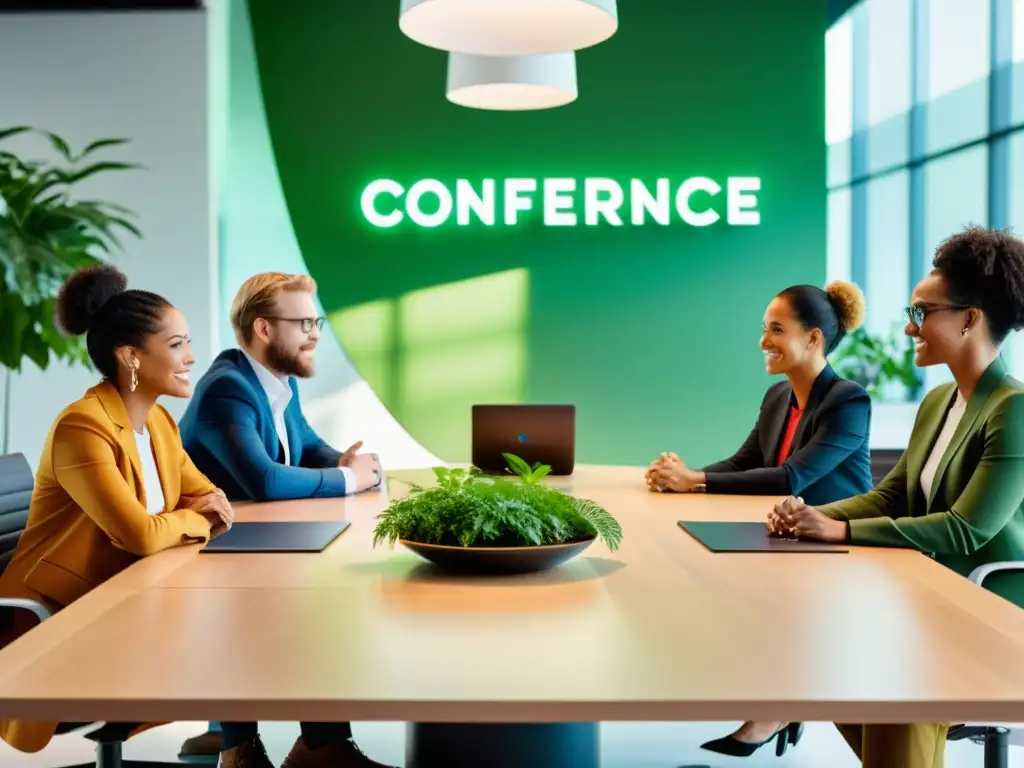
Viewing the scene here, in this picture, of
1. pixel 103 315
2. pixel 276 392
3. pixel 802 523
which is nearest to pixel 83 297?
pixel 103 315

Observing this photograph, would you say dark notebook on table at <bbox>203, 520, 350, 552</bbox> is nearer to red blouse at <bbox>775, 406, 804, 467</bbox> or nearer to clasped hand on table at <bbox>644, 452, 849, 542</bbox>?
clasped hand on table at <bbox>644, 452, 849, 542</bbox>

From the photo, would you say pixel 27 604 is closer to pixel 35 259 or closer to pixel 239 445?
pixel 239 445

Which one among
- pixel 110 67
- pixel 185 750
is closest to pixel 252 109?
pixel 110 67

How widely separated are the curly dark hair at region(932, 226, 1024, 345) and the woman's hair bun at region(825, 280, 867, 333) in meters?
0.98

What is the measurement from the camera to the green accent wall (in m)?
6.89

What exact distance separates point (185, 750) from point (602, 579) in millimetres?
2029

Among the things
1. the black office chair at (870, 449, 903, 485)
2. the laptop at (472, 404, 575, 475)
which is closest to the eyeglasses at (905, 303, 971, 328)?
the laptop at (472, 404, 575, 475)

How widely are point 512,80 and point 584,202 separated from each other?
98.9 inches

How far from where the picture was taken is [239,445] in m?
3.24

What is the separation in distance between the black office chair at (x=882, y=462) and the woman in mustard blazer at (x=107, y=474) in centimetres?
369

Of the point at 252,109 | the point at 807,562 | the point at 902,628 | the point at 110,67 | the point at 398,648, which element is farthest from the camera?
the point at 252,109

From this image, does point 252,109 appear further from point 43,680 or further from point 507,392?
point 43,680

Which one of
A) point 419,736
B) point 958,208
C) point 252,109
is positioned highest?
point 252,109

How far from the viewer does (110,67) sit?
6.34 meters
